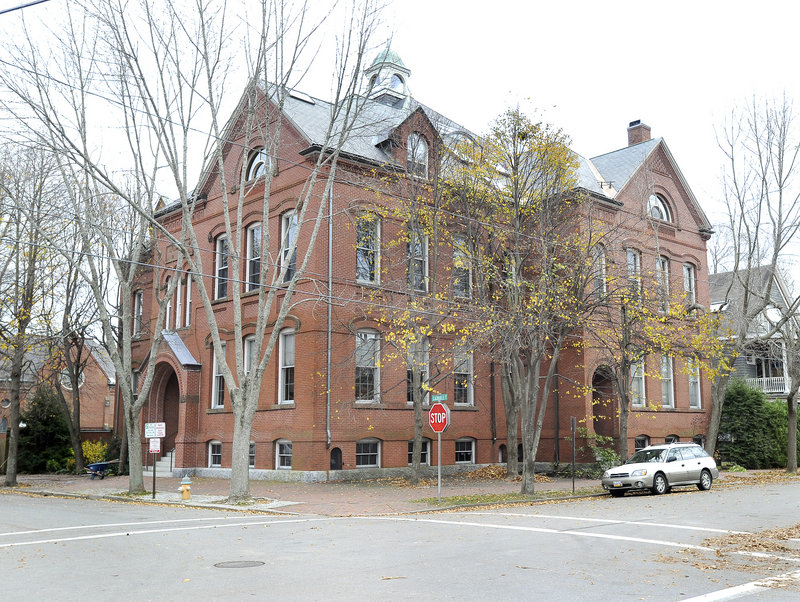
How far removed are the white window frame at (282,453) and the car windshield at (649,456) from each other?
1092 cm

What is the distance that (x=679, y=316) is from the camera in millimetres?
23953

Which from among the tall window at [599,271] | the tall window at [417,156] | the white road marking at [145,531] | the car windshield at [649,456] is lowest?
the white road marking at [145,531]

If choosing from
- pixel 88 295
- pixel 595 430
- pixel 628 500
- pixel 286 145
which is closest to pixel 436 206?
pixel 286 145

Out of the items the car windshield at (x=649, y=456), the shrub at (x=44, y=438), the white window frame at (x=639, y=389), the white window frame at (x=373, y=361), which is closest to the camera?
the car windshield at (x=649, y=456)

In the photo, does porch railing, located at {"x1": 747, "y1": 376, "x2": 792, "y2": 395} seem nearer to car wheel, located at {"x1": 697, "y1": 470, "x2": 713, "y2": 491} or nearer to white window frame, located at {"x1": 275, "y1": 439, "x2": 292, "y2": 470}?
car wheel, located at {"x1": 697, "y1": 470, "x2": 713, "y2": 491}

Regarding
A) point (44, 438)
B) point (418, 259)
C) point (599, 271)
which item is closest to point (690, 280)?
point (599, 271)

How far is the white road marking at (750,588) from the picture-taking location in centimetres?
793

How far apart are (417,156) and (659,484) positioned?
13294 mm

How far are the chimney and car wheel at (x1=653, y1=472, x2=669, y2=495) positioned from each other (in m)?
21.0

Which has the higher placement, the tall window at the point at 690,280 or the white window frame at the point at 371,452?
the tall window at the point at 690,280

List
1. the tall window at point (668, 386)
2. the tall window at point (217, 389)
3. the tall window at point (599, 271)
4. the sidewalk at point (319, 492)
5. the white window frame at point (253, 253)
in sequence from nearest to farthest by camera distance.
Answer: the sidewalk at point (319, 492)
the tall window at point (599, 271)
the white window frame at point (253, 253)
the tall window at point (217, 389)
the tall window at point (668, 386)

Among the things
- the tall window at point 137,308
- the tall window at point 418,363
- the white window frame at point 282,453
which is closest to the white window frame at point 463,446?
the tall window at point 418,363

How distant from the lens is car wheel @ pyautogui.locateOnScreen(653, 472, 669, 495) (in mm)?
22281

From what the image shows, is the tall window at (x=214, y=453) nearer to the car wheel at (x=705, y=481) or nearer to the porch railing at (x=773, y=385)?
the car wheel at (x=705, y=481)
